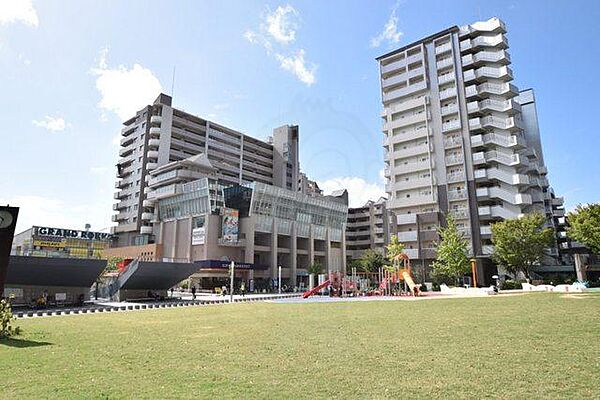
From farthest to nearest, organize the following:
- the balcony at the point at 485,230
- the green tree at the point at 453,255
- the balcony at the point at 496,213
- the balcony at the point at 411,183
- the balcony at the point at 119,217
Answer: the balcony at the point at 119,217
the balcony at the point at 411,183
the balcony at the point at 485,230
the balcony at the point at 496,213
the green tree at the point at 453,255

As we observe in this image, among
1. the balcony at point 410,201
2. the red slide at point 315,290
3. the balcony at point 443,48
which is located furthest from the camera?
the balcony at point 443,48

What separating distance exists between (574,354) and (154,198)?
8593 cm

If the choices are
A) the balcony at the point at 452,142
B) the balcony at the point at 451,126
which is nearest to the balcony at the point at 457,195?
the balcony at the point at 452,142

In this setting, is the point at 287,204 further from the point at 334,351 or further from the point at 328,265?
the point at 334,351

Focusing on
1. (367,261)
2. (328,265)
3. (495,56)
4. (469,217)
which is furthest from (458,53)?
(328,265)

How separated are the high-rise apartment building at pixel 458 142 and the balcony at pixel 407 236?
0.52 feet

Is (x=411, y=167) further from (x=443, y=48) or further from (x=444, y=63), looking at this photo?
(x=443, y=48)

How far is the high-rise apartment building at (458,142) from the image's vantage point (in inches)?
2483

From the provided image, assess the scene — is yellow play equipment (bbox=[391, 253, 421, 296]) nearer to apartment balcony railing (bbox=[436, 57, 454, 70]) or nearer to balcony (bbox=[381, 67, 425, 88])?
apartment balcony railing (bbox=[436, 57, 454, 70])

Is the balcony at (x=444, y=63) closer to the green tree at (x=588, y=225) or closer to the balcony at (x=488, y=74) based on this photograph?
the balcony at (x=488, y=74)

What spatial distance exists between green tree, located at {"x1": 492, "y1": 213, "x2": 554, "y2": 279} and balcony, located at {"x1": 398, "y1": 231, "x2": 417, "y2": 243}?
14785 millimetres

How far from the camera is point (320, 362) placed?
33.7 feet

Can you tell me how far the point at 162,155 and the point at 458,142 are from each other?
62.5 m

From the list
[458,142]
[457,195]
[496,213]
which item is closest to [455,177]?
[457,195]
